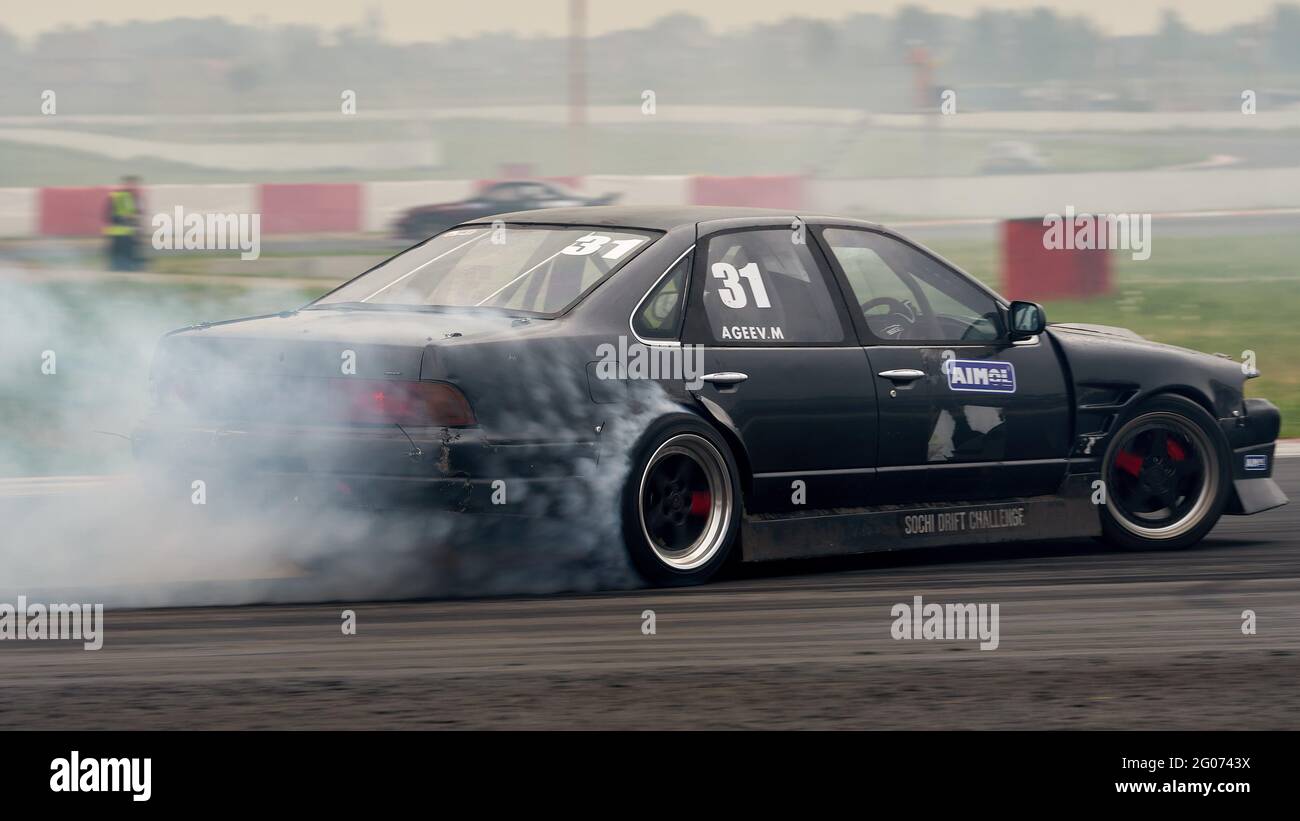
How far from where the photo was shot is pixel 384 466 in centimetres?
648

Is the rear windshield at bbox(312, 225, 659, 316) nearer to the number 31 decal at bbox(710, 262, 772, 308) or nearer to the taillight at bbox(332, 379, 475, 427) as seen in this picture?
the number 31 decal at bbox(710, 262, 772, 308)

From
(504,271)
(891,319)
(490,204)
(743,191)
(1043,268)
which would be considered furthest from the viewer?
(743,191)

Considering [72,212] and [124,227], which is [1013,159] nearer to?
[72,212]

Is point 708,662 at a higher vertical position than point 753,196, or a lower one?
lower

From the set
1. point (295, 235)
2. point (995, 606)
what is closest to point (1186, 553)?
point (995, 606)

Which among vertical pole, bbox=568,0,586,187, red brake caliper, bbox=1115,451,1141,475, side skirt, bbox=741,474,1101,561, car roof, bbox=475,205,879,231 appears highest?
vertical pole, bbox=568,0,586,187

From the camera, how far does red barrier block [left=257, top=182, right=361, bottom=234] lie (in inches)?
1160

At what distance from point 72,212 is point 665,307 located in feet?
73.2

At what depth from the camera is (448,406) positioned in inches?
255

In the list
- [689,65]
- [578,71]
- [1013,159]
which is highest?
[689,65]

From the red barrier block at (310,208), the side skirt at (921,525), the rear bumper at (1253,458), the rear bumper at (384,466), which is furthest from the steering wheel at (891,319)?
the red barrier block at (310,208)

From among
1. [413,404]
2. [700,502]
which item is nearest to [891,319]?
[700,502]

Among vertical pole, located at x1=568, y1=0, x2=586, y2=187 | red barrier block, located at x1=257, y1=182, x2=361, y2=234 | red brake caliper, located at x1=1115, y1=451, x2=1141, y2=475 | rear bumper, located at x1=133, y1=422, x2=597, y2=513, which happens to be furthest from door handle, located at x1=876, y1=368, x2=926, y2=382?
red barrier block, located at x1=257, y1=182, x2=361, y2=234
